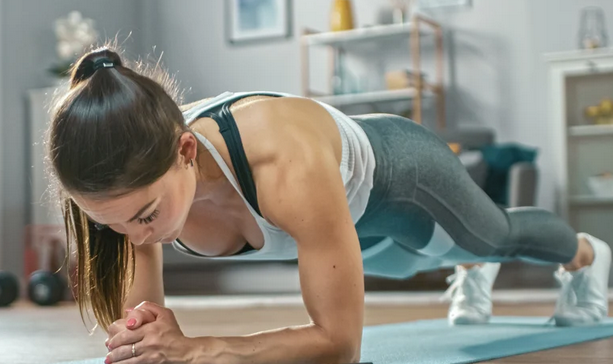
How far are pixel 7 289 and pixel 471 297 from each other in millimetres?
2500

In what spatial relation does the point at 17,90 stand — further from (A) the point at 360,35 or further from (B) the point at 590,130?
(B) the point at 590,130

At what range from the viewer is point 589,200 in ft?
13.6

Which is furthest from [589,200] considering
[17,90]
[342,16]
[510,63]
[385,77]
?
[17,90]

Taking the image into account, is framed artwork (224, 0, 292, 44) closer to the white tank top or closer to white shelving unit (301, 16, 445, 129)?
white shelving unit (301, 16, 445, 129)

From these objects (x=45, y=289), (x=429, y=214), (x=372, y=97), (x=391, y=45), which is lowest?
(x=45, y=289)

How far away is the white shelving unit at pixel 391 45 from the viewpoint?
15.0 feet

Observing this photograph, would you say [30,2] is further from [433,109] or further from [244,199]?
[244,199]

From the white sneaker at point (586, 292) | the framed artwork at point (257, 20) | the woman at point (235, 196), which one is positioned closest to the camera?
the woman at point (235, 196)

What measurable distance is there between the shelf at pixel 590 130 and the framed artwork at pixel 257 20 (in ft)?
6.28

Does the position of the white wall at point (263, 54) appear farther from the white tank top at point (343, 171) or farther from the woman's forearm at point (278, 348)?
the woman's forearm at point (278, 348)

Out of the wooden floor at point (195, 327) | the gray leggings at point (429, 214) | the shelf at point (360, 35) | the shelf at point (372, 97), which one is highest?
the shelf at point (360, 35)

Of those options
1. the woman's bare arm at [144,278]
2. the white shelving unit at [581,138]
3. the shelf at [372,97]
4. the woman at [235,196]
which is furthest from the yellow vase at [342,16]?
the woman's bare arm at [144,278]

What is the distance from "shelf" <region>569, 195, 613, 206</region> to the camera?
13.5 feet

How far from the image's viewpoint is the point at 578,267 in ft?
6.33
